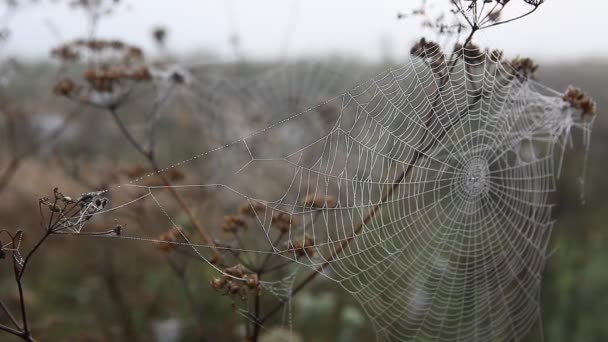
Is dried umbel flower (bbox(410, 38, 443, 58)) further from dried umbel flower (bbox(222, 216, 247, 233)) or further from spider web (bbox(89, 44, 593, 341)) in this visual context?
dried umbel flower (bbox(222, 216, 247, 233))

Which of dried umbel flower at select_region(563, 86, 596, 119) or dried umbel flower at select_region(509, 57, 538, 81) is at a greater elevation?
dried umbel flower at select_region(509, 57, 538, 81)

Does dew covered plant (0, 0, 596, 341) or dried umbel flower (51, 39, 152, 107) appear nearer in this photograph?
dew covered plant (0, 0, 596, 341)

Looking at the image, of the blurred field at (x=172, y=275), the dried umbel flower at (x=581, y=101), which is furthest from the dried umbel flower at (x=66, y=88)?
the dried umbel flower at (x=581, y=101)

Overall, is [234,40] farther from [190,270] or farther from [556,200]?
[556,200]

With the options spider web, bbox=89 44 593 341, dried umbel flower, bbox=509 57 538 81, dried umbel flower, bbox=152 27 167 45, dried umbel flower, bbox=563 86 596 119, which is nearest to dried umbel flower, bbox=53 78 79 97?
spider web, bbox=89 44 593 341

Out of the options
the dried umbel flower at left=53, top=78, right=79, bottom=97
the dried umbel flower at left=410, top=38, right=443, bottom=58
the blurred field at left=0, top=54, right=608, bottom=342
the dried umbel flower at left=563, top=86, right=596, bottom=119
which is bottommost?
the blurred field at left=0, top=54, right=608, bottom=342

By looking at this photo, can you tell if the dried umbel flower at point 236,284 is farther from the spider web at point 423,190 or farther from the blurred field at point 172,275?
the blurred field at point 172,275

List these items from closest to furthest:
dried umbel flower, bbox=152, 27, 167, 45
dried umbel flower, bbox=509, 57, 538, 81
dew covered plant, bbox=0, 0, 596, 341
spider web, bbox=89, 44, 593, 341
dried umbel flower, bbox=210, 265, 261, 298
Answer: dried umbel flower, bbox=210, 265, 261, 298, dew covered plant, bbox=0, 0, 596, 341, spider web, bbox=89, 44, 593, 341, dried umbel flower, bbox=509, 57, 538, 81, dried umbel flower, bbox=152, 27, 167, 45
